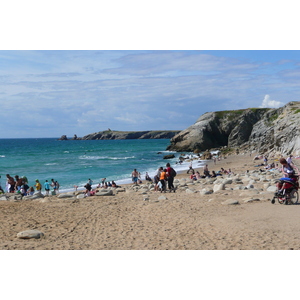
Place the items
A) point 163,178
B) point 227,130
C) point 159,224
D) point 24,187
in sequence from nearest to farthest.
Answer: point 159,224, point 163,178, point 24,187, point 227,130

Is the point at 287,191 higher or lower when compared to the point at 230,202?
higher

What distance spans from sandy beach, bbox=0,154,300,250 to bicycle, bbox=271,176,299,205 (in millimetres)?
287

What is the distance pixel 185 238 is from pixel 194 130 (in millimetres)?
74386

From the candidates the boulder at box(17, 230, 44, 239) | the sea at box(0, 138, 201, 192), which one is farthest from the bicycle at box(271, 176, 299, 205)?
the sea at box(0, 138, 201, 192)

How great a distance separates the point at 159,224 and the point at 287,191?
4.66 meters

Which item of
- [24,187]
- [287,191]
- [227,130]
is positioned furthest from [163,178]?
[227,130]

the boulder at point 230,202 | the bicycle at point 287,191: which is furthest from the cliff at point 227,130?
the bicycle at point 287,191

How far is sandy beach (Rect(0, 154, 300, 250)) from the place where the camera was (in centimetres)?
862

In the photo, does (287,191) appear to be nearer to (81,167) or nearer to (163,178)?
(163,178)

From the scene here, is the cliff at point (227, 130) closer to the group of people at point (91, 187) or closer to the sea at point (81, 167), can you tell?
the sea at point (81, 167)

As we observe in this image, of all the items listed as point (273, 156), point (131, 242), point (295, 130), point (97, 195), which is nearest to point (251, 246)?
point (131, 242)

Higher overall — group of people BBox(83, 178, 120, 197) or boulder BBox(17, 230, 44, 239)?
boulder BBox(17, 230, 44, 239)

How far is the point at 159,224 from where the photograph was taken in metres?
10.8

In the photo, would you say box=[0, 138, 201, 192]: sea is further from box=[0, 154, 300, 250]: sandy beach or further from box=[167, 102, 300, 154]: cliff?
box=[0, 154, 300, 250]: sandy beach
